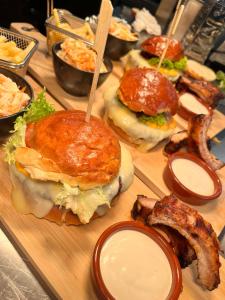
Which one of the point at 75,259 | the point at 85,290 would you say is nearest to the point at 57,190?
the point at 75,259

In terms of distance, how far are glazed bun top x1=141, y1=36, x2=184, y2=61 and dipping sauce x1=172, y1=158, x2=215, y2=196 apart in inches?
67.6

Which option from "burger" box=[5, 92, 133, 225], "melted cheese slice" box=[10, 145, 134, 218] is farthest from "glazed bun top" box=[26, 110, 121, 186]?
"melted cheese slice" box=[10, 145, 134, 218]

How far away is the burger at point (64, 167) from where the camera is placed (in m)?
1.73

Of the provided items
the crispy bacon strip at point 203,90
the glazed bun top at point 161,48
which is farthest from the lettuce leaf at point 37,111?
the crispy bacon strip at point 203,90

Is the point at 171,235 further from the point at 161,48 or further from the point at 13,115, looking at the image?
the point at 161,48

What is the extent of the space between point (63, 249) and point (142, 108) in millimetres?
1397

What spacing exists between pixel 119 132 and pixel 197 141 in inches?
28.8

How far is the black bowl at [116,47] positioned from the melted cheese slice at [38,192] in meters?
2.30

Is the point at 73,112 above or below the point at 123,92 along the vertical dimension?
above

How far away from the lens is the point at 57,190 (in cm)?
174

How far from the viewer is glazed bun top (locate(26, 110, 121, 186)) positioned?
1.76 meters

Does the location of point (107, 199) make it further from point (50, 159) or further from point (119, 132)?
point (119, 132)

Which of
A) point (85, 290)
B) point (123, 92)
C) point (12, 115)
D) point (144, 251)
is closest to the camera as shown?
point (85, 290)

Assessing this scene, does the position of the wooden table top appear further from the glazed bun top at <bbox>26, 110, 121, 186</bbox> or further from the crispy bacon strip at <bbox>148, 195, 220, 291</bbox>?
the glazed bun top at <bbox>26, 110, 121, 186</bbox>
